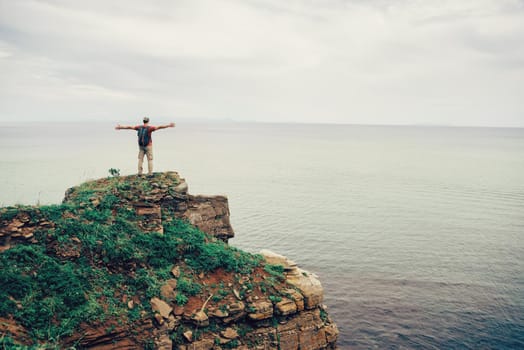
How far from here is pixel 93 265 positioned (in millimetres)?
14453

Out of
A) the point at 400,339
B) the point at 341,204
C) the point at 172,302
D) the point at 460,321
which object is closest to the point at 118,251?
the point at 172,302

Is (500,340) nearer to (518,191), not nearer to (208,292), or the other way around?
(208,292)

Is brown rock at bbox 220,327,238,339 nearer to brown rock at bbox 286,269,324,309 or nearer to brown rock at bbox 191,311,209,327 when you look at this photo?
brown rock at bbox 191,311,209,327

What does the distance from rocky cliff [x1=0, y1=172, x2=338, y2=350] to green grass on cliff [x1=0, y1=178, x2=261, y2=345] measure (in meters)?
0.04

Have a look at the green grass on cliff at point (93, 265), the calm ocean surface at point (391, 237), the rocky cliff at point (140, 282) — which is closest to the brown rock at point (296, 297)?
the rocky cliff at point (140, 282)

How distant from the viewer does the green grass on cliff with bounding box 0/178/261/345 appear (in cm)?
1215

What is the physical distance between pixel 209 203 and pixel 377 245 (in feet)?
74.5

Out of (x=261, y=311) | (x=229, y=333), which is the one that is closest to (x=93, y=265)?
(x=229, y=333)

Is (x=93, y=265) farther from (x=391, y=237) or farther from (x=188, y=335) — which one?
(x=391, y=237)

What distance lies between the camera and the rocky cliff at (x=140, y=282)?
12398 millimetres

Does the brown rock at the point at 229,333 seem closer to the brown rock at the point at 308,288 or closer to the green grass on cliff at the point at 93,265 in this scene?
the green grass on cliff at the point at 93,265

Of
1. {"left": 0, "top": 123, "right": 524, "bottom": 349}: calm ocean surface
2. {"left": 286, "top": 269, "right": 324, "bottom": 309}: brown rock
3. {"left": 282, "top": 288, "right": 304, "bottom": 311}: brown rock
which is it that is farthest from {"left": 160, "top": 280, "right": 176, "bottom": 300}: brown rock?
{"left": 0, "top": 123, "right": 524, "bottom": 349}: calm ocean surface

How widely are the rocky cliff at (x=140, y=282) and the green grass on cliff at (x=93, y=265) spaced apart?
0.12 ft

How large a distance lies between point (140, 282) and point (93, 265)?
1.93 m
